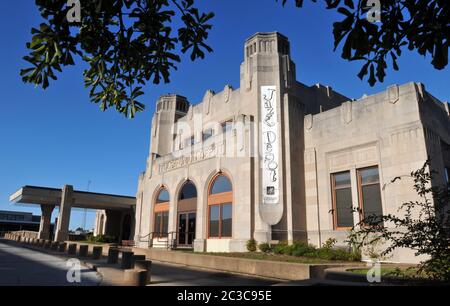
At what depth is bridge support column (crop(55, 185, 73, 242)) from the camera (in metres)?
40.8

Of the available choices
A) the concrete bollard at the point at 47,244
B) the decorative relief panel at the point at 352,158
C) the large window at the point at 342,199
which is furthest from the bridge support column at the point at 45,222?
the decorative relief panel at the point at 352,158

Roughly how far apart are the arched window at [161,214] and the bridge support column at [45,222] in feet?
75.5

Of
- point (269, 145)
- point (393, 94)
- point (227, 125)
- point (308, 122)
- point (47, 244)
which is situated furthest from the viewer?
point (47, 244)

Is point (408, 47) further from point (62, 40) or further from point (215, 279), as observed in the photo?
point (215, 279)

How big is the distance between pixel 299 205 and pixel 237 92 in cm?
1111

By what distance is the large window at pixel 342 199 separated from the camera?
2147 cm

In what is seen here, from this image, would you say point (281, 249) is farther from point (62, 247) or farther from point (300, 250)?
point (62, 247)

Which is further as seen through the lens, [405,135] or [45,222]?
[45,222]

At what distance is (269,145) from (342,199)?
6.07m

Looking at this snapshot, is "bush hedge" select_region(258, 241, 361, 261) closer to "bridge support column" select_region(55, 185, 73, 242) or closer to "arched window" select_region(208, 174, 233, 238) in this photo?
"arched window" select_region(208, 174, 233, 238)

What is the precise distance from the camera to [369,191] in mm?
20719

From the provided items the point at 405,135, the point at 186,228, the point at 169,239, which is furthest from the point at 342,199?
the point at 169,239

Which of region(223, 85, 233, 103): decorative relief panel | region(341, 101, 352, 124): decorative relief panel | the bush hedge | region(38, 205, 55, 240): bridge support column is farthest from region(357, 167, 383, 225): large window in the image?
region(38, 205, 55, 240): bridge support column

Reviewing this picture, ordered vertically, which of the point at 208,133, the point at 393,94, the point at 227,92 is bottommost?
the point at 393,94
